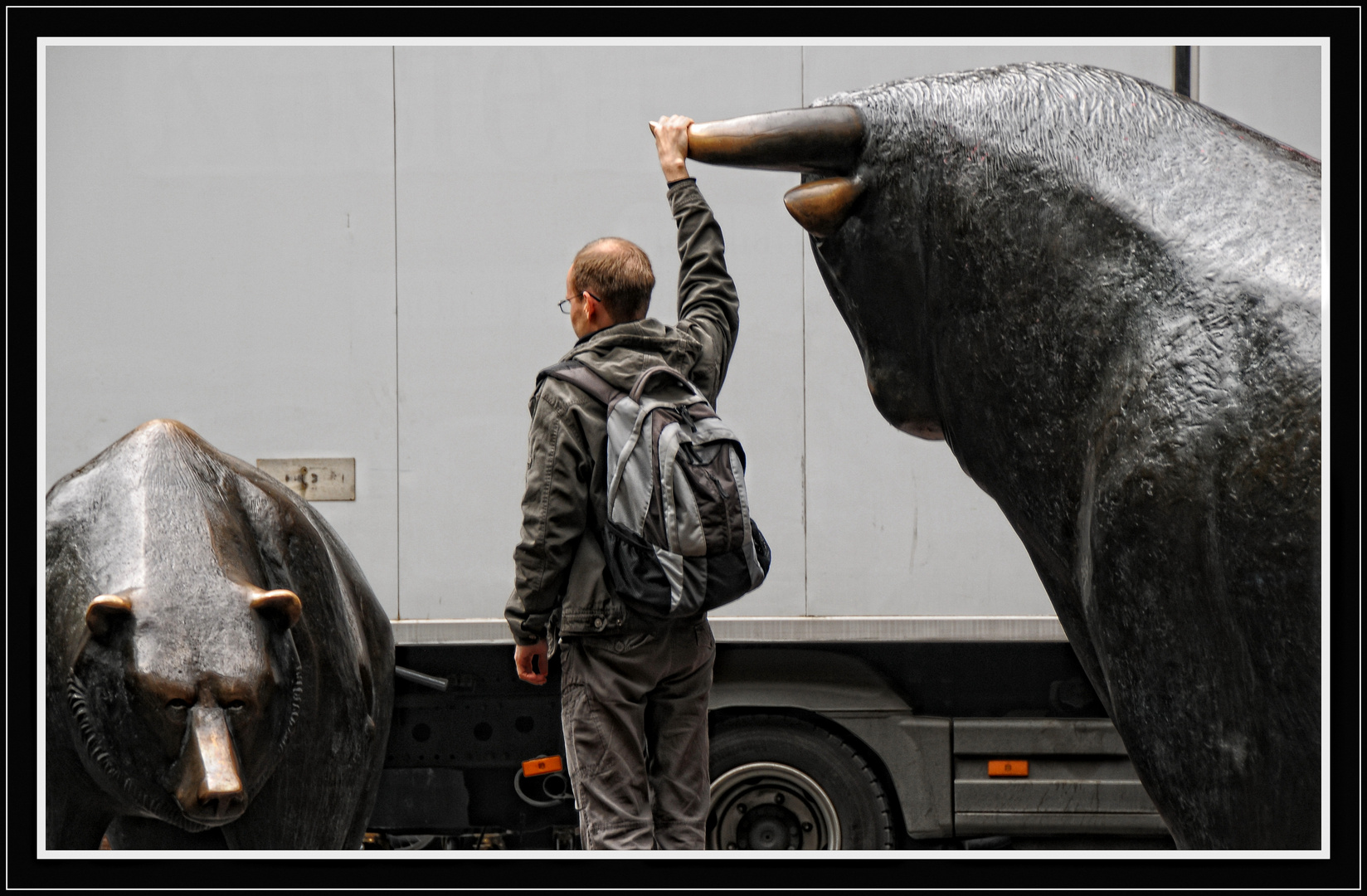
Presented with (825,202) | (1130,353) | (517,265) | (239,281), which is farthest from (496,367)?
(1130,353)

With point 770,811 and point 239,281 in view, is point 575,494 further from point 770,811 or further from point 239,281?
point 770,811

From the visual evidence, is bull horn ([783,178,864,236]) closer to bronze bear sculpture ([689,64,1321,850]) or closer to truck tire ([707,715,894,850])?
bronze bear sculpture ([689,64,1321,850])

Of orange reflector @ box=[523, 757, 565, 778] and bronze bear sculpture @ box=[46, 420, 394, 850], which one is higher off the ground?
bronze bear sculpture @ box=[46, 420, 394, 850]

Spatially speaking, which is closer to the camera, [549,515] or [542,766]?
[549,515]

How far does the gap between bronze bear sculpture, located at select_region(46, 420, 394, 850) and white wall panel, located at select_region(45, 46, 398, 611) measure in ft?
5.56

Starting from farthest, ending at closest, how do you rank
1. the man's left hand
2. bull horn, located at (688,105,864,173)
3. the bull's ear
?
1. the bull's ear
2. the man's left hand
3. bull horn, located at (688,105,864,173)

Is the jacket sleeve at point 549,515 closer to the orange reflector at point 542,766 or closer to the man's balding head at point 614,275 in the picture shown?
the man's balding head at point 614,275

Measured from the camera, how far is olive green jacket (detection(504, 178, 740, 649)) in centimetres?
278

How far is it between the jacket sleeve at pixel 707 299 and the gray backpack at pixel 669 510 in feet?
0.89

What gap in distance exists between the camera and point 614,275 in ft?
9.78

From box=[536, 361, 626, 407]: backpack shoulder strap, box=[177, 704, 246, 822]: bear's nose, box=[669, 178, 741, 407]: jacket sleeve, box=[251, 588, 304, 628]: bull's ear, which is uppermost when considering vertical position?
box=[669, 178, 741, 407]: jacket sleeve

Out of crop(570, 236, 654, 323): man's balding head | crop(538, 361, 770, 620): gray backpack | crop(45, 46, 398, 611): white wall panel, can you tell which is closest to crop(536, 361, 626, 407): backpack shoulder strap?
crop(538, 361, 770, 620): gray backpack

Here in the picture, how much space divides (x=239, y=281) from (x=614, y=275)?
300 centimetres

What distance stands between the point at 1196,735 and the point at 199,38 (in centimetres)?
180
